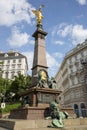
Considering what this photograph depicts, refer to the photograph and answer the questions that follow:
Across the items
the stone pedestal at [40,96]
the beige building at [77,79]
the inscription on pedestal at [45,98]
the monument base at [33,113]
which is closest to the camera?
the monument base at [33,113]

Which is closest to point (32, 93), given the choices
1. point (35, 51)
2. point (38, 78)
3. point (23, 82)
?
point (38, 78)

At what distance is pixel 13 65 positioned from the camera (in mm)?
75500

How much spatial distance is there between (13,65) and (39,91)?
62996 mm

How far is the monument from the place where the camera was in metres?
12.4

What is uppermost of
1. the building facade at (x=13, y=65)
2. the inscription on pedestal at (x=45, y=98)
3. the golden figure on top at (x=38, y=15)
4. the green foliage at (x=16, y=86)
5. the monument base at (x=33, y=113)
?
the building facade at (x=13, y=65)

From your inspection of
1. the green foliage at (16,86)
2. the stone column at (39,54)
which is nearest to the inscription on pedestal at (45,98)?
the stone column at (39,54)

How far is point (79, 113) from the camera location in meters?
46.7

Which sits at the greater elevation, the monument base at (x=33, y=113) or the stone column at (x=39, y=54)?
the stone column at (x=39, y=54)

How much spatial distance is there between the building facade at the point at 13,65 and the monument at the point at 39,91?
55.0 metres

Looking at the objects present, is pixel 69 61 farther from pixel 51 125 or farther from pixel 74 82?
pixel 51 125

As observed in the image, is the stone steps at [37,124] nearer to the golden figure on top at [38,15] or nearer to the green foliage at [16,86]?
the golden figure on top at [38,15]

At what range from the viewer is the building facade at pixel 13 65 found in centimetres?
7319

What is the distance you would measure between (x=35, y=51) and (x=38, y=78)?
4.18 metres

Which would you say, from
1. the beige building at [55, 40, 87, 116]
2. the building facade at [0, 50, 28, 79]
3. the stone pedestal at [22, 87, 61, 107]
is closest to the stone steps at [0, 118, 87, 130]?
the stone pedestal at [22, 87, 61, 107]
